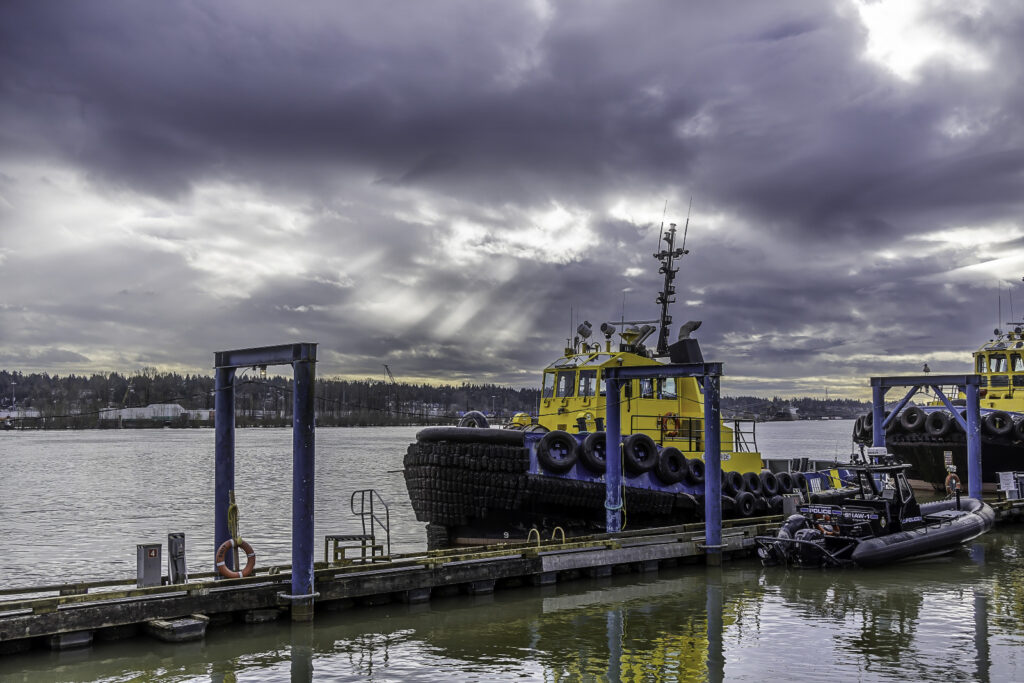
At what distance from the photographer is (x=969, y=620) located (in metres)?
12.8

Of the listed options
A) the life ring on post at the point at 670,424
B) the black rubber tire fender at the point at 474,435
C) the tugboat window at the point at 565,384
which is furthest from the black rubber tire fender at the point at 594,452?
the tugboat window at the point at 565,384

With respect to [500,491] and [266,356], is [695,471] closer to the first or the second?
[500,491]

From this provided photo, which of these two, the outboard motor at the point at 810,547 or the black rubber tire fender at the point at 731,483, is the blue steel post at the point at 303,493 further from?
the black rubber tire fender at the point at 731,483

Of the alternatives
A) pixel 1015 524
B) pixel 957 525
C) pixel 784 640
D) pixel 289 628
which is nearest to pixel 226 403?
pixel 289 628

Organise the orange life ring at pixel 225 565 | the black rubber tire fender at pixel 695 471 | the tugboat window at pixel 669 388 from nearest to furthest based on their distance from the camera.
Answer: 1. the orange life ring at pixel 225 565
2. the black rubber tire fender at pixel 695 471
3. the tugboat window at pixel 669 388

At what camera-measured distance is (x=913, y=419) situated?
96.2 feet

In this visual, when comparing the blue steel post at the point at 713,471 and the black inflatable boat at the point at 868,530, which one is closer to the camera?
the blue steel post at the point at 713,471

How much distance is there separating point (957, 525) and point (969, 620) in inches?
212

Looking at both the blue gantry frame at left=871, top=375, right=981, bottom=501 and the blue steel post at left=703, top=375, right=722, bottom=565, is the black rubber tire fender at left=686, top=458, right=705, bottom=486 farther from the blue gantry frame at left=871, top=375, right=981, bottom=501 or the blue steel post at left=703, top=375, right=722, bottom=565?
the blue gantry frame at left=871, top=375, right=981, bottom=501

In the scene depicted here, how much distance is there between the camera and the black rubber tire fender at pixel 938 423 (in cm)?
2838

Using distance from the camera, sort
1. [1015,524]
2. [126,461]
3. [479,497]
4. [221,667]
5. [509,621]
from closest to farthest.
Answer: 1. [221,667]
2. [509,621]
3. [479,497]
4. [1015,524]
5. [126,461]

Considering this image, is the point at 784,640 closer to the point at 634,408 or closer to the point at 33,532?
the point at 634,408

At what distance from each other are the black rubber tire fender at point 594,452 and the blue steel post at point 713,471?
200 cm

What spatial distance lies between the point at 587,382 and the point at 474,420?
271 cm
